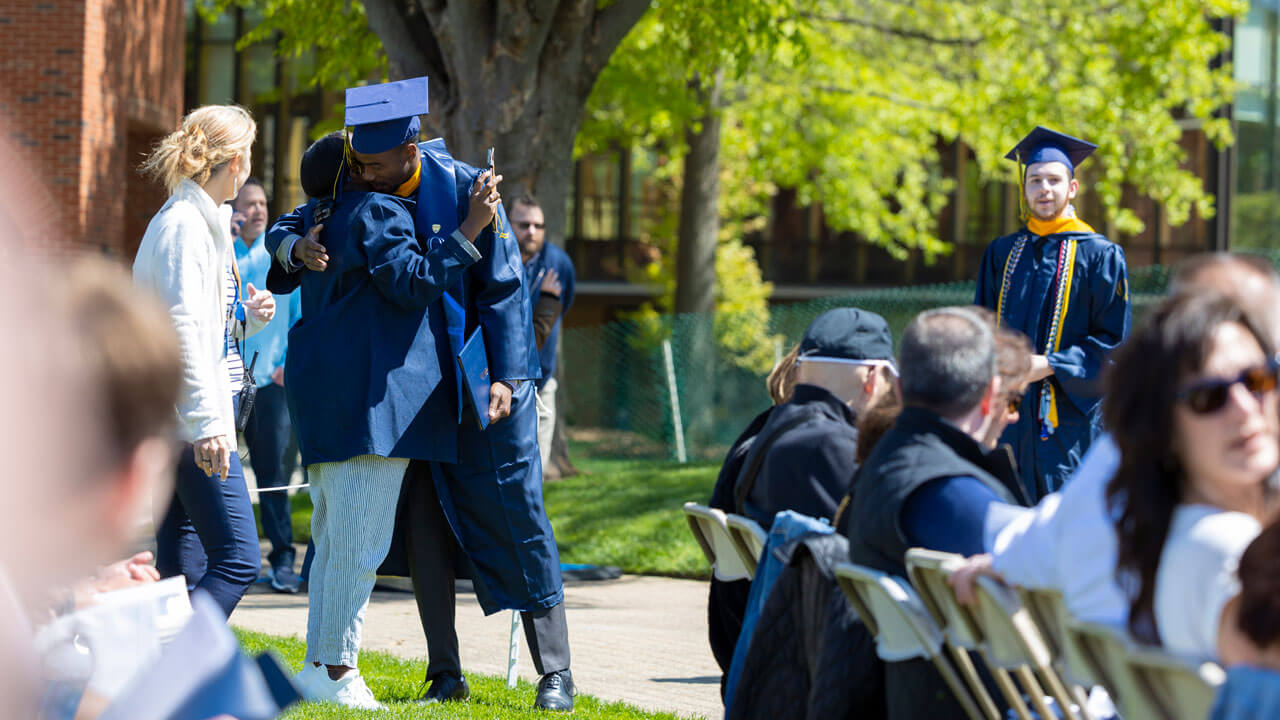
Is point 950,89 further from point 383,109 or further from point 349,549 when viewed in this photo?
point 349,549

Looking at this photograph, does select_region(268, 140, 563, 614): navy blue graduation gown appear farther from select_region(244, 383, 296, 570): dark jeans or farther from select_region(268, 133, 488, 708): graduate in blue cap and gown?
select_region(244, 383, 296, 570): dark jeans

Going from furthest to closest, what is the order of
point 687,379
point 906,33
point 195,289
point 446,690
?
1. point 906,33
2. point 687,379
3. point 446,690
4. point 195,289

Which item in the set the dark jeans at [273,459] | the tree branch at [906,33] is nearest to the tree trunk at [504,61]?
the dark jeans at [273,459]

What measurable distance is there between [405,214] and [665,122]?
47.9 feet

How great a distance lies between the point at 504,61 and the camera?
33.6 ft

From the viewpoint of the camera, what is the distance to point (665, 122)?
19250 millimetres

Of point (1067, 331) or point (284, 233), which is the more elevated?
point (284, 233)

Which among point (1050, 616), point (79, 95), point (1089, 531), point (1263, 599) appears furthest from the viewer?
point (79, 95)

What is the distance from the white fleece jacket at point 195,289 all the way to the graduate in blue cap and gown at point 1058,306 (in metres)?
3.18

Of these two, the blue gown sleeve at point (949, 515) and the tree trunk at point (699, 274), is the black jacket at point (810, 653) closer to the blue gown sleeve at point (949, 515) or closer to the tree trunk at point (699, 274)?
the blue gown sleeve at point (949, 515)

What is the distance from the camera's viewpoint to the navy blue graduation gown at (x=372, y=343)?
4805 millimetres

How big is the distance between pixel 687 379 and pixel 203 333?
14452mm

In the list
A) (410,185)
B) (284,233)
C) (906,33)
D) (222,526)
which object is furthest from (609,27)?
(906,33)

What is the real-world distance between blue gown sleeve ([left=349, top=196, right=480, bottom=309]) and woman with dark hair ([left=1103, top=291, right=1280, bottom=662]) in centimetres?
284
